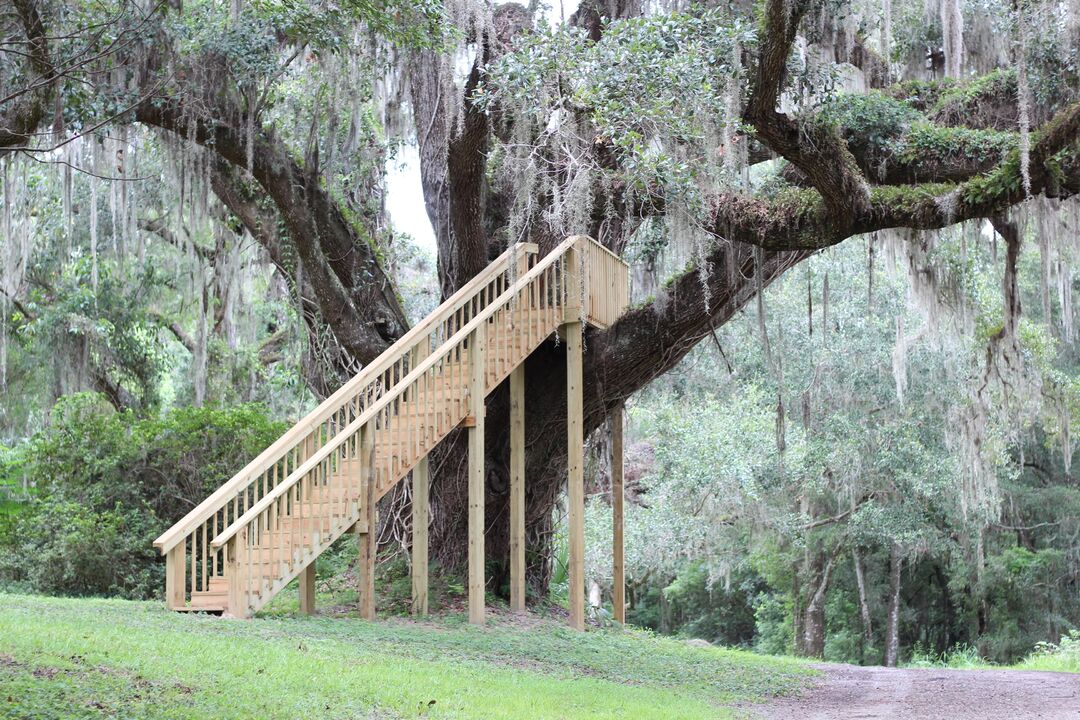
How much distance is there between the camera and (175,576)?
975 cm

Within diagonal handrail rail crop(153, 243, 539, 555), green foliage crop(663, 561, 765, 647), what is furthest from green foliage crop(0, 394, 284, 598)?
green foliage crop(663, 561, 765, 647)

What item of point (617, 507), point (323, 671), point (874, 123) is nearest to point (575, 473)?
point (617, 507)

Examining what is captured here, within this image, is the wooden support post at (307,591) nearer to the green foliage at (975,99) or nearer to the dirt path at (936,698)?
the dirt path at (936,698)

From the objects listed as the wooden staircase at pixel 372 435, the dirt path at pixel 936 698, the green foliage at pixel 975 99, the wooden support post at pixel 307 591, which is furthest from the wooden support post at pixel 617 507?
the green foliage at pixel 975 99

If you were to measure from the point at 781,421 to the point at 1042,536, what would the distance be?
1027cm

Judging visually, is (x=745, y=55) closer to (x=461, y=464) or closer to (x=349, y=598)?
(x=461, y=464)

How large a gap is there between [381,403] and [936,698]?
5.40 metres

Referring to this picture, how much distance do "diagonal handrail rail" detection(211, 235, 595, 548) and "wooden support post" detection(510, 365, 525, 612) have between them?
118cm

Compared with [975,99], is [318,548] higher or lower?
lower

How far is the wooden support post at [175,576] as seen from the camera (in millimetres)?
9727

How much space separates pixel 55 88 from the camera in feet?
32.9

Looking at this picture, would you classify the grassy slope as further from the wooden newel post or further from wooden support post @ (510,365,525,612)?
wooden support post @ (510,365,525,612)

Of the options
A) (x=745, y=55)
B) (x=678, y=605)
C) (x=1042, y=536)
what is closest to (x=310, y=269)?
(x=745, y=55)

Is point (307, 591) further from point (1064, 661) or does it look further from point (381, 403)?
point (1064, 661)
